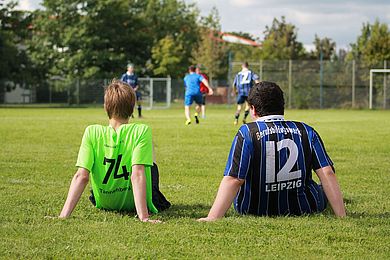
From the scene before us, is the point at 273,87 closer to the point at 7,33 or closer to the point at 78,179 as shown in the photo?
the point at 78,179

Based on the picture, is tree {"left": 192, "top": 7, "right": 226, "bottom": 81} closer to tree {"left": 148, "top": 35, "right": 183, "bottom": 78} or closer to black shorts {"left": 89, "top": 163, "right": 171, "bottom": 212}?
tree {"left": 148, "top": 35, "right": 183, "bottom": 78}

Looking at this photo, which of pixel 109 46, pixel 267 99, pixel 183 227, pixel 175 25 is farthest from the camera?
pixel 175 25

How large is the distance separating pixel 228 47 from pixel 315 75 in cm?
2845

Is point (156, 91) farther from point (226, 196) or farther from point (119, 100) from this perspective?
point (226, 196)

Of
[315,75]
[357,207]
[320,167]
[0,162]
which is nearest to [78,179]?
[320,167]

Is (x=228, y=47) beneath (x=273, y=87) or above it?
above

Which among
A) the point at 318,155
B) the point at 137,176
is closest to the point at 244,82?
the point at 318,155

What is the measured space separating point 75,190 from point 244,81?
19839mm

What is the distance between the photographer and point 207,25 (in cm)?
7612

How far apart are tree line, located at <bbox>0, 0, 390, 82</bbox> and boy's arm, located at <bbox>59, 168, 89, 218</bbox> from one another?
44.4 metres

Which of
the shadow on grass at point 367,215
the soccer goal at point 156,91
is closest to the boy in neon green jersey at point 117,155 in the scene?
the shadow on grass at point 367,215

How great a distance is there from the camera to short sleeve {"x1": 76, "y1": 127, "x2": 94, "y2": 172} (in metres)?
5.99

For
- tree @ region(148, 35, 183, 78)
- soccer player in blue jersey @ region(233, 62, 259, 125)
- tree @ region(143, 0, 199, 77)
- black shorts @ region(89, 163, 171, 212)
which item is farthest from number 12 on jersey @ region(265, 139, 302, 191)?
tree @ region(143, 0, 199, 77)

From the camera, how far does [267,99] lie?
5.98 meters
